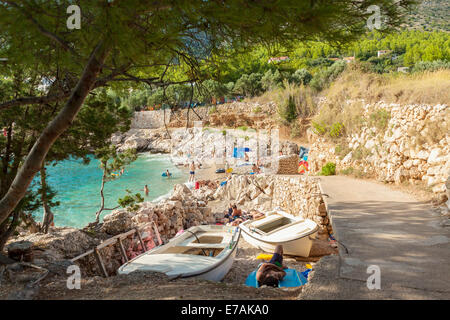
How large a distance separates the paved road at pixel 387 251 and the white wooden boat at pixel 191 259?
1.86m

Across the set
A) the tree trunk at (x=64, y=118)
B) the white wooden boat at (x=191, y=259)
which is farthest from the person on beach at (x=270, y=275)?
the tree trunk at (x=64, y=118)

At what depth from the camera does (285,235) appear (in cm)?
665

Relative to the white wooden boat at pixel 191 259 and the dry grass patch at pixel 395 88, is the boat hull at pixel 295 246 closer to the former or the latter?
the white wooden boat at pixel 191 259

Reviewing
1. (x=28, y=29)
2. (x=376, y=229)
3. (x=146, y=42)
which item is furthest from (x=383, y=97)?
(x=28, y=29)

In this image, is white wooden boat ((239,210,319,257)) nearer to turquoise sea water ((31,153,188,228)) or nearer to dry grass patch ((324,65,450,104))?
dry grass patch ((324,65,450,104))

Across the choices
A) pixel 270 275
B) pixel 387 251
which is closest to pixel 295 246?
pixel 270 275

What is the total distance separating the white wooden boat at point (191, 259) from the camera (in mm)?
4273

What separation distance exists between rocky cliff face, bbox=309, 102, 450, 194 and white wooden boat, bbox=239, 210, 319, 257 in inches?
107

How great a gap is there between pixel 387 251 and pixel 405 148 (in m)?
4.70

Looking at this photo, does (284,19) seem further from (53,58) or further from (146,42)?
(53,58)

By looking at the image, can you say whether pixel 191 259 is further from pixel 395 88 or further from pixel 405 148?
pixel 395 88

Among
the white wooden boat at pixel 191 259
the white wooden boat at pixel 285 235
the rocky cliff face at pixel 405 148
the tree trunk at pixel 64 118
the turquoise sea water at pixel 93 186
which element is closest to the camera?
the tree trunk at pixel 64 118

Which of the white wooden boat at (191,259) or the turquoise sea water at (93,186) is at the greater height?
the white wooden boat at (191,259)

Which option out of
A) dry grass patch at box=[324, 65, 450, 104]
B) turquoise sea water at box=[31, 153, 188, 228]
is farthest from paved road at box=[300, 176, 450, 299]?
turquoise sea water at box=[31, 153, 188, 228]
